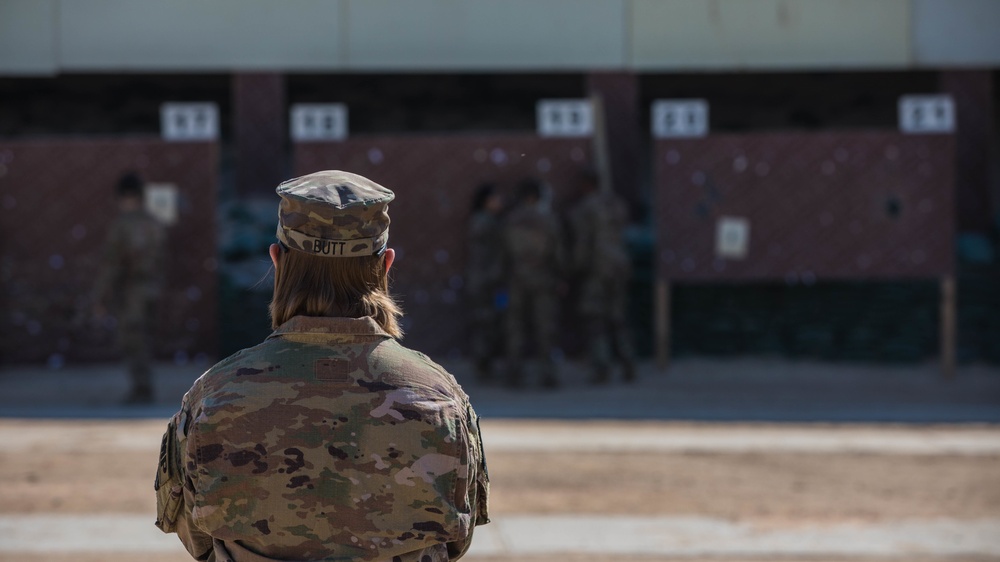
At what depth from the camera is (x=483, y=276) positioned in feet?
43.4

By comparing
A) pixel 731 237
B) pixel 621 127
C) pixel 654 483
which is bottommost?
pixel 654 483

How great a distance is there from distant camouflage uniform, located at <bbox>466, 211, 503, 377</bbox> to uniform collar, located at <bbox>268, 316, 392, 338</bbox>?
418 inches

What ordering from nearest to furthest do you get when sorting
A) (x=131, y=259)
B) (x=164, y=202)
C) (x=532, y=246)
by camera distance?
(x=131, y=259) → (x=532, y=246) → (x=164, y=202)

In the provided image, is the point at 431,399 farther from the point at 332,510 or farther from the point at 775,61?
the point at 775,61

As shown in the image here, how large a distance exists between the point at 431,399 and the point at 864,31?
1591 cm

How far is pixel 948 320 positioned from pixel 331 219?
1275 centimetres

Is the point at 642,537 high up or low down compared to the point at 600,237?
down

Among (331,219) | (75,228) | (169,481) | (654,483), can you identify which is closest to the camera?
(331,219)

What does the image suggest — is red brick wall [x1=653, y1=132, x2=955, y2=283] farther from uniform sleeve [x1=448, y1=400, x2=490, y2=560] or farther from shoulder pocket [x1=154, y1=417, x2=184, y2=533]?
shoulder pocket [x1=154, y1=417, x2=184, y2=533]

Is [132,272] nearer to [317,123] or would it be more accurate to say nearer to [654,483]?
[317,123]

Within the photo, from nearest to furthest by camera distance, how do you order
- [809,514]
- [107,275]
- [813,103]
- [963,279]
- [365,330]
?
[365,330], [809,514], [107,275], [963,279], [813,103]

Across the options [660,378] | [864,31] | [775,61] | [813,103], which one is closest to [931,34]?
[864,31]

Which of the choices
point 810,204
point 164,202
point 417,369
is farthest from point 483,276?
point 417,369

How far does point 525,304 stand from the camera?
516 inches
